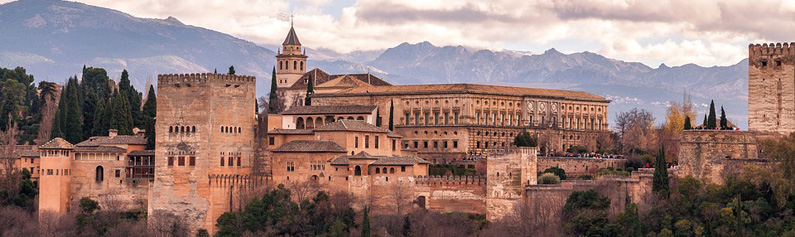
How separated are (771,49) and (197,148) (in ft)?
90.6

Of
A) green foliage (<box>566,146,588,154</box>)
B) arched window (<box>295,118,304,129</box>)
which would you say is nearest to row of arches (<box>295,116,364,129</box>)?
arched window (<box>295,118,304,129</box>)

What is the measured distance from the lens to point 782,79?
197 feet

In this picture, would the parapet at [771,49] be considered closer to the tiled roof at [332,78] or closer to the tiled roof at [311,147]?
the tiled roof at [311,147]

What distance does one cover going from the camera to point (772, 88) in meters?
60.0

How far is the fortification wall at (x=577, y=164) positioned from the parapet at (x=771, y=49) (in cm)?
1421

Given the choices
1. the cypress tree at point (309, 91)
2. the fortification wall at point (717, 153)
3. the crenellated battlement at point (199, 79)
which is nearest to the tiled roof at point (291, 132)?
the crenellated battlement at point (199, 79)

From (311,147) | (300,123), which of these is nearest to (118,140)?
(300,123)

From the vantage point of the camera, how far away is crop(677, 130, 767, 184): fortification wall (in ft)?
197

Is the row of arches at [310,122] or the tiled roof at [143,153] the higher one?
the row of arches at [310,122]

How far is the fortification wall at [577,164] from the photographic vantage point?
73.5m

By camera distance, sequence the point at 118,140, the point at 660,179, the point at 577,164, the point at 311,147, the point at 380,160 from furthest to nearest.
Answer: the point at 577,164
the point at 118,140
the point at 311,147
the point at 380,160
the point at 660,179

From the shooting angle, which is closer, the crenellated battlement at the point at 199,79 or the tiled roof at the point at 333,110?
the crenellated battlement at the point at 199,79

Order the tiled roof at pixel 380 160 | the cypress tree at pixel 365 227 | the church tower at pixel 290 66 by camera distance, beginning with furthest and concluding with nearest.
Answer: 1. the church tower at pixel 290 66
2. the tiled roof at pixel 380 160
3. the cypress tree at pixel 365 227

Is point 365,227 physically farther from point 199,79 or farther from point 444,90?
point 444,90
